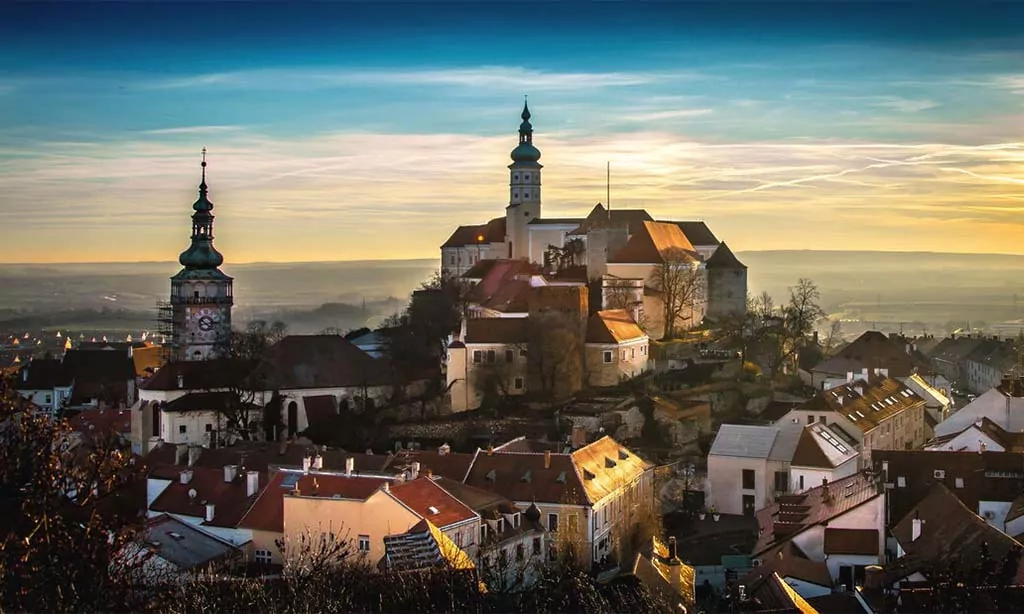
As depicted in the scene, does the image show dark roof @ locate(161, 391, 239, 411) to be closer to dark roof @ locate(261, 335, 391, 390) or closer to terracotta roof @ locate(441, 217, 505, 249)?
dark roof @ locate(261, 335, 391, 390)

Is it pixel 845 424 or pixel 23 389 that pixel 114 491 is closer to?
pixel 845 424

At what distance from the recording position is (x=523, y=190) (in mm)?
54781

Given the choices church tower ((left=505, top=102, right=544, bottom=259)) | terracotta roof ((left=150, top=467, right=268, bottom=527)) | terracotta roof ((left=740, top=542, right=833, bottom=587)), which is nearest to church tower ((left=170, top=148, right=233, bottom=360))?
church tower ((left=505, top=102, right=544, bottom=259))

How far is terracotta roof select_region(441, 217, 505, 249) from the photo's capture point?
2156 inches

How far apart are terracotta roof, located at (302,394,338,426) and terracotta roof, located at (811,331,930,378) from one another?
15434 millimetres

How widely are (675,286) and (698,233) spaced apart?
853 cm

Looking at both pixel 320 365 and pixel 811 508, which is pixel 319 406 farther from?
pixel 811 508

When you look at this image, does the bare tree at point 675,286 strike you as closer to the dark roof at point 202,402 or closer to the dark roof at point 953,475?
the dark roof at point 202,402

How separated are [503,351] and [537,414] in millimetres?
2299

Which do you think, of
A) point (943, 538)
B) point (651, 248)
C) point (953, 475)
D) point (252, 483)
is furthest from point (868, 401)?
point (252, 483)

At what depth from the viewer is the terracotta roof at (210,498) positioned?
Answer: 24.1 m

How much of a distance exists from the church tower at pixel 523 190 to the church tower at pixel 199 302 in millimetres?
11792

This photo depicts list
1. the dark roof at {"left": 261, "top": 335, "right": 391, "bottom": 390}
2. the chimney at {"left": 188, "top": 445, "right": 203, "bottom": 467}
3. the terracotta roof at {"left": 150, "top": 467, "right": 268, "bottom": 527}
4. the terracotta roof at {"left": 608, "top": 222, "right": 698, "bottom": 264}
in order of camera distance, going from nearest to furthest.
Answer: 1. the terracotta roof at {"left": 150, "top": 467, "right": 268, "bottom": 527}
2. the chimney at {"left": 188, "top": 445, "right": 203, "bottom": 467}
3. the dark roof at {"left": 261, "top": 335, "right": 391, "bottom": 390}
4. the terracotta roof at {"left": 608, "top": 222, "right": 698, "bottom": 264}

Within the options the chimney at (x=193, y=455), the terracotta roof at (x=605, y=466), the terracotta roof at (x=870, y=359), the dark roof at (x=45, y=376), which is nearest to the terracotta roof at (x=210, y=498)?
the chimney at (x=193, y=455)
